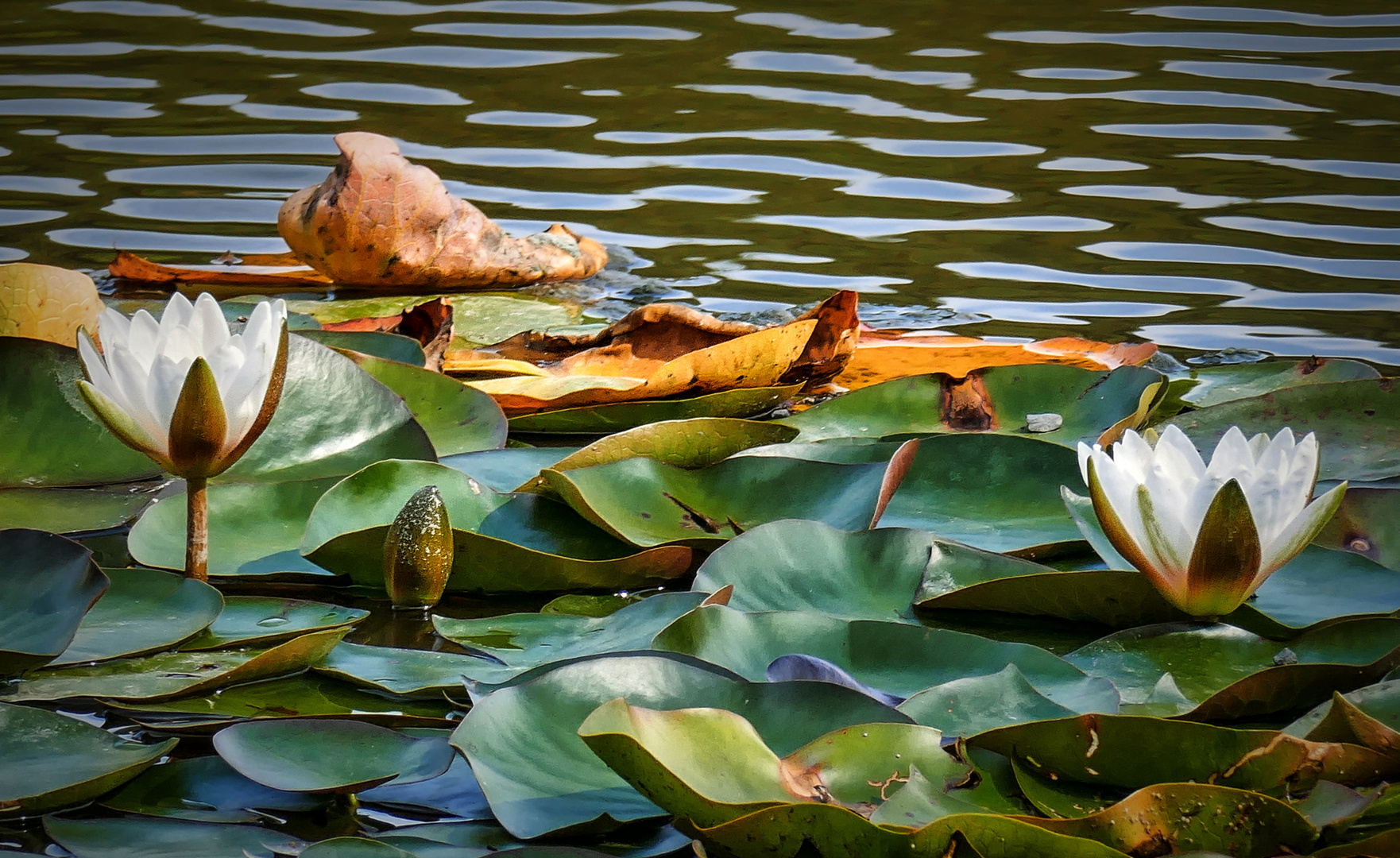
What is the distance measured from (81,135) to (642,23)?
231 cm

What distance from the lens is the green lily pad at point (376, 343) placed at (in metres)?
2.01

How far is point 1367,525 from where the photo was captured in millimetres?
1382

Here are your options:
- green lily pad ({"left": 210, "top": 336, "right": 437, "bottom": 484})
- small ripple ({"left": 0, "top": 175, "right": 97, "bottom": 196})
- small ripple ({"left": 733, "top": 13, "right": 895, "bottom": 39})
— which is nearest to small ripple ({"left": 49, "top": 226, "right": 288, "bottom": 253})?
small ripple ({"left": 0, "top": 175, "right": 97, "bottom": 196})

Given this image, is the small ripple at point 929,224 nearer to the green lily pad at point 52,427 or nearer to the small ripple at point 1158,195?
the small ripple at point 1158,195

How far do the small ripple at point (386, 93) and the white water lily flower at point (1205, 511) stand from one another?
3856 millimetres

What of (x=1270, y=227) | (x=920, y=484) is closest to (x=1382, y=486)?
(x=920, y=484)

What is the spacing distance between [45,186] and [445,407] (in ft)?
8.11

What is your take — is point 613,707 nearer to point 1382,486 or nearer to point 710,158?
point 1382,486

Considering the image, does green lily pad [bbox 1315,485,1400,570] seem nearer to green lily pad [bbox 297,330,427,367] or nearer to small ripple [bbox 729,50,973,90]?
green lily pad [bbox 297,330,427,367]

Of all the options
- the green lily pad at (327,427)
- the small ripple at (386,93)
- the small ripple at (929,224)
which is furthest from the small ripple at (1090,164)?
the green lily pad at (327,427)

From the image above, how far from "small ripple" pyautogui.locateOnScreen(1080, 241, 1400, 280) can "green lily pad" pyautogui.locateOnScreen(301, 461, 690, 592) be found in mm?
2025

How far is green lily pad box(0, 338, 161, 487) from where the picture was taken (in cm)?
160

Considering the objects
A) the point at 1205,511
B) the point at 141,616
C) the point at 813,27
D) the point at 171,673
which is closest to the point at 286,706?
the point at 171,673

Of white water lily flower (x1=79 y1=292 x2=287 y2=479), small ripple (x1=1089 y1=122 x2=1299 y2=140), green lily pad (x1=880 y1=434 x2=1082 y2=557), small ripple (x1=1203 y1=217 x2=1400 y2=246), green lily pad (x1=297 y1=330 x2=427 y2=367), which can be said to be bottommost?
small ripple (x1=1203 y1=217 x2=1400 y2=246)
